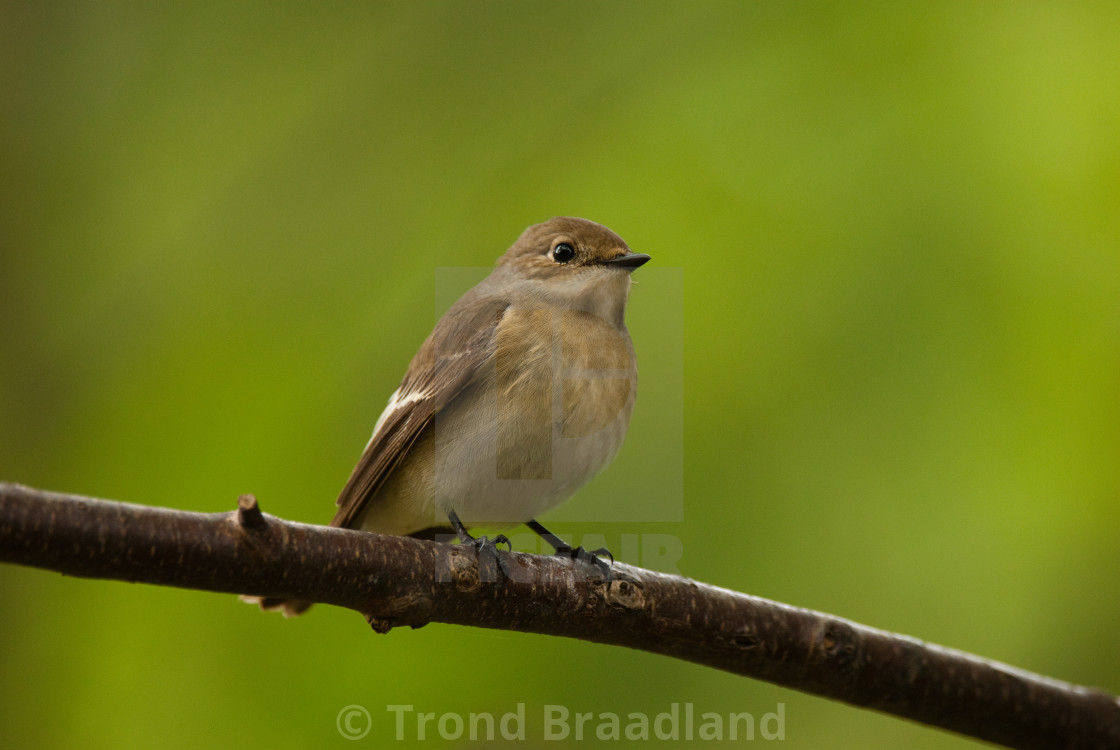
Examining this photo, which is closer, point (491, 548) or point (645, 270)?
point (491, 548)

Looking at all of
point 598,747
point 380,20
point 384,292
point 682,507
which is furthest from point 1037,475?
point 380,20

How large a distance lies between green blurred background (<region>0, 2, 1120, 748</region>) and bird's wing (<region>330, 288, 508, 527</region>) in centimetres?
12

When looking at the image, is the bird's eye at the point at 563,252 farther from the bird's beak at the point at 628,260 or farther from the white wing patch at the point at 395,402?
the white wing patch at the point at 395,402

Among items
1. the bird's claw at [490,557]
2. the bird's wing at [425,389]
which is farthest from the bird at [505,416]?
the bird's claw at [490,557]

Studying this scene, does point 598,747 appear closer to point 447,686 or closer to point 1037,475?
point 447,686

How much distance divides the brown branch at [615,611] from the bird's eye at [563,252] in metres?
1.62

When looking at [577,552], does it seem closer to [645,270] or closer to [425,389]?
[425,389]

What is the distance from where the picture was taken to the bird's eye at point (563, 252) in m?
4.29

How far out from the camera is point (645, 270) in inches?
156

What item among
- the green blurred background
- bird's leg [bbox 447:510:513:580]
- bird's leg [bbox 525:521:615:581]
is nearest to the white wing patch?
the green blurred background

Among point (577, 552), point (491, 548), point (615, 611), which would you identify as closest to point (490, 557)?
point (491, 548)

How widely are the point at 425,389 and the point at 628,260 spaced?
0.94 m

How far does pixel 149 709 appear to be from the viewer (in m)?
3.31

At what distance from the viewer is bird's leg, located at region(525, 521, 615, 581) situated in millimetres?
3101
